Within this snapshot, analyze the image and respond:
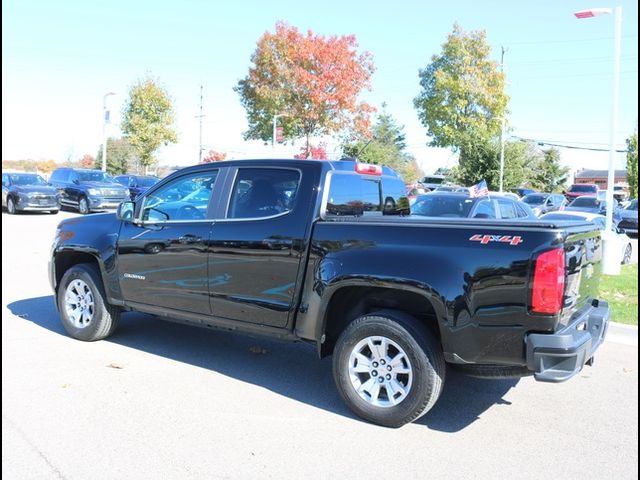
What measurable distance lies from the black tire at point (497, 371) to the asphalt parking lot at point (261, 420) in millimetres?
454

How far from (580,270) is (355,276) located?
159cm

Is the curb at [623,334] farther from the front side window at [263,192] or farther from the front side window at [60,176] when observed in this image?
the front side window at [60,176]

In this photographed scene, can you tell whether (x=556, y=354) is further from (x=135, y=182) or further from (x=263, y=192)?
(x=135, y=182)

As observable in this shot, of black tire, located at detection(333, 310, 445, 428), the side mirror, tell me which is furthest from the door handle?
black tire, located at detection(333, 310, 445, 428)

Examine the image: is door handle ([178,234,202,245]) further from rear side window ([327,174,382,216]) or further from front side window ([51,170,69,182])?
front side window ([51,170,69,182])

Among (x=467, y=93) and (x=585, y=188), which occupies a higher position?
(x=467, y=93)

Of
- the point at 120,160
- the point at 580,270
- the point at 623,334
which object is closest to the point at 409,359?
the point at 580,270

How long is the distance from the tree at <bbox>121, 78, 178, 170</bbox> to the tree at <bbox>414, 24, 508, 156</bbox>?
1872 centimetres

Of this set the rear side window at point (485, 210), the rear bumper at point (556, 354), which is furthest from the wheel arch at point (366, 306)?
the rear side window at point (485, 210)

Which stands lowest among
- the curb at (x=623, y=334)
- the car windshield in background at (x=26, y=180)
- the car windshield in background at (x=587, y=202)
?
the curb at (x=623, y=334)

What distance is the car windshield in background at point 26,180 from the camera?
23798 millimetres

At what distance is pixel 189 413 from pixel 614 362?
423cm

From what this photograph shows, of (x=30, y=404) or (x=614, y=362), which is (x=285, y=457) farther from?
(x=614, y=362)

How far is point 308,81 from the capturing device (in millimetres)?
32250
